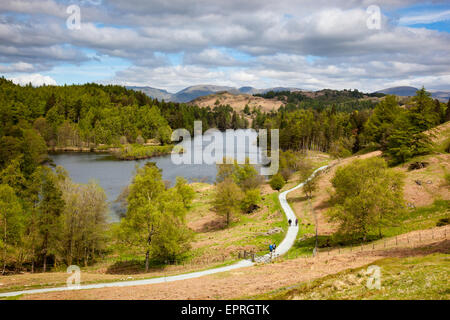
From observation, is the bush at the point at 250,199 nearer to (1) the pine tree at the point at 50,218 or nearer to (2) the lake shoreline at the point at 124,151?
(1) the pine tree at the point at 50,218

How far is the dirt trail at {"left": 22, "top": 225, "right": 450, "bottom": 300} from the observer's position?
77.3ft

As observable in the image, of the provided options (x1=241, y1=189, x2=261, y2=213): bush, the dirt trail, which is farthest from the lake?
the dirt trail

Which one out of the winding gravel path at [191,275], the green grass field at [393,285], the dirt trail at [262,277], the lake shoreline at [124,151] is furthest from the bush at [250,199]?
the lake shoreline at [124,151]

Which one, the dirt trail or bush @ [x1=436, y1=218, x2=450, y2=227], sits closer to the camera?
the dirt trail

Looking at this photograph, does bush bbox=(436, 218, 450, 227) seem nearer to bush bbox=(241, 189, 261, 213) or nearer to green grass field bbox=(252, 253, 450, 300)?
green grass field bbox=(252, 253, 450, 300)

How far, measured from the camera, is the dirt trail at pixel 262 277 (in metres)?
23.5

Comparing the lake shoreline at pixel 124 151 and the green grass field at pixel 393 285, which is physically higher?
the lake shoreline at pixel 124 151

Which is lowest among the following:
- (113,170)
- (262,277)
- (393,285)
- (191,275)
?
(191,275)

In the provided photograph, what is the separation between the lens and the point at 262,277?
1090 inches

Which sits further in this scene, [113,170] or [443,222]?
[113,170]

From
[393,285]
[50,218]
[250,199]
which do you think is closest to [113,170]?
[250,199]

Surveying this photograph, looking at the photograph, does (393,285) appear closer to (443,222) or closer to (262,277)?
(262,277)
